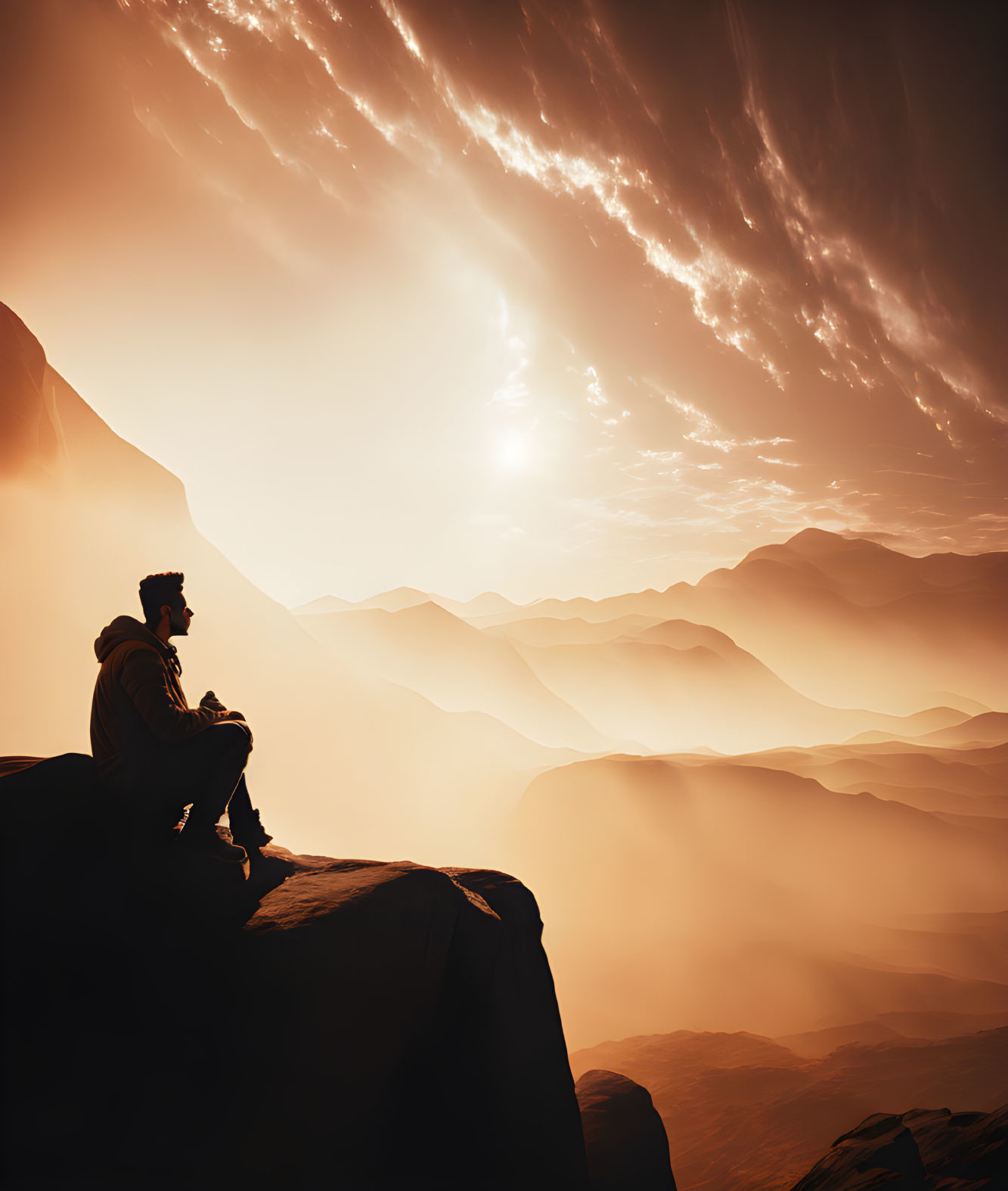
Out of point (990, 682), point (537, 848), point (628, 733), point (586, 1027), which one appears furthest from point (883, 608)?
point (586, 1027)

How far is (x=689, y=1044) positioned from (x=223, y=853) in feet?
79.1

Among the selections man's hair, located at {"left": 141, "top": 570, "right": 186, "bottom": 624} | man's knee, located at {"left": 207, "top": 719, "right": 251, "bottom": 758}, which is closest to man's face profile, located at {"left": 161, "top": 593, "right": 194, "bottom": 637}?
man's hair, located at {"left": 141, "top": 570, "right": 186, "bottom": 624}

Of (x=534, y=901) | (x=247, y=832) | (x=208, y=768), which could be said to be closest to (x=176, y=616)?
(x=208, y=768)

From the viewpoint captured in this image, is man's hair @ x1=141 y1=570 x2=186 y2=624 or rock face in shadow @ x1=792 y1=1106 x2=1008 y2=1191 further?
rock face in shadow @ x1=792 y1=1106 x2=1008 y2=1191

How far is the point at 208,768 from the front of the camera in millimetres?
4164

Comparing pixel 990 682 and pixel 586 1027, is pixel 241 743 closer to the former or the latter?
pixel 586 1027

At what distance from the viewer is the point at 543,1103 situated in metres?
4.80

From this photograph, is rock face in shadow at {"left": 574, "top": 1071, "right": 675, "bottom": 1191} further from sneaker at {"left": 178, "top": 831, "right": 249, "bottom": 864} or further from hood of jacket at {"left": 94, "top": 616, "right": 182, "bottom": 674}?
→ hood of jacket at {"left": 94, "top": 616, "right": 182, "bottom": 674}

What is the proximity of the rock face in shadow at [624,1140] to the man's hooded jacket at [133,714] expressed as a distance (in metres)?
8.52

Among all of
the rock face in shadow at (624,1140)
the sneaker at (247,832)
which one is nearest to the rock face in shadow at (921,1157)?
the rock face in shadow at (624,1140)

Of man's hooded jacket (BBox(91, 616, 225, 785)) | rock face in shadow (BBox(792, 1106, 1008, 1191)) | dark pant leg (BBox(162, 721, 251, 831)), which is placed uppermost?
man's hooded jacket (BBox(91, 616, 225, 785))

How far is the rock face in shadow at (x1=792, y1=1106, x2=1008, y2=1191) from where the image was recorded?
18.8ft

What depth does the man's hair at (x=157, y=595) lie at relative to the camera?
4.42 m

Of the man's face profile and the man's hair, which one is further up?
the man's hair
